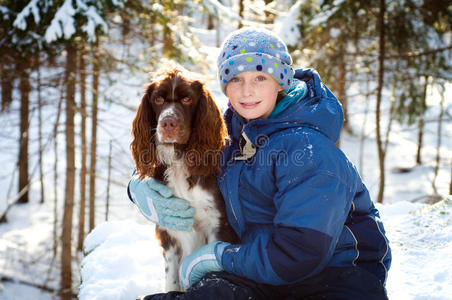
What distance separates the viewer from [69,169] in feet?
23.3

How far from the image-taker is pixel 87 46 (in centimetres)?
731

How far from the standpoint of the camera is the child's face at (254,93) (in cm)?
238

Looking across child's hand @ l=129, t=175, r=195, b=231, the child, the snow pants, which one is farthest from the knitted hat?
the snow pants

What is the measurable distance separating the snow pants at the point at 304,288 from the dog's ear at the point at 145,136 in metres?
0.97

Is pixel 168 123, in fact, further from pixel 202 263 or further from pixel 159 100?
pixel 202 263

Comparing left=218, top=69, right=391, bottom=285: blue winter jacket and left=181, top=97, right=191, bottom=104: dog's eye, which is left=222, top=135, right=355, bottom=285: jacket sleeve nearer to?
left=218, top=69, right=391, bottom=285: blue winter jacket

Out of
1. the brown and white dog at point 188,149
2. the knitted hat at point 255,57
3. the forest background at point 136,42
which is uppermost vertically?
the forest background at point 136,42

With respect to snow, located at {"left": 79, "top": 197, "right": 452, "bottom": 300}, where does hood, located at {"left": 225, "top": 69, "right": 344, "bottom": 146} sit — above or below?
above

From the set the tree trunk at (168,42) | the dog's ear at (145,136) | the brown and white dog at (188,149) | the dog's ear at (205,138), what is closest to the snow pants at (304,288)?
the brown and white dog at (188,149)

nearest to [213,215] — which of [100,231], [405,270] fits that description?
[405,270]

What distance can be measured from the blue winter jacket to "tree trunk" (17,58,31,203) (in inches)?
249

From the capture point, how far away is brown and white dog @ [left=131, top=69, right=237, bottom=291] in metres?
2.64

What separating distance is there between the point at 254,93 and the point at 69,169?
5718 millimetres

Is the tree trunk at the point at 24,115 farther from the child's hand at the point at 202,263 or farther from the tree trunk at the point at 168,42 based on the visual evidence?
the child's hand at the point at 202,263
